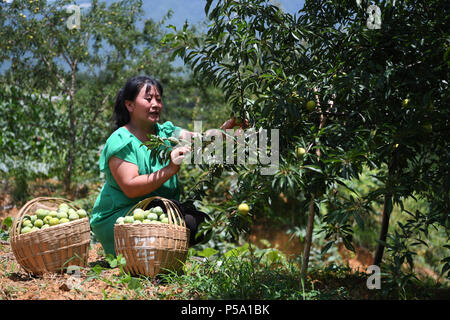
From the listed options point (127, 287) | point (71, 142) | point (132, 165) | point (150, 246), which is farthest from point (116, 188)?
point (71, 142)

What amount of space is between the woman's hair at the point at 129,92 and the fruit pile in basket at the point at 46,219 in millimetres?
791

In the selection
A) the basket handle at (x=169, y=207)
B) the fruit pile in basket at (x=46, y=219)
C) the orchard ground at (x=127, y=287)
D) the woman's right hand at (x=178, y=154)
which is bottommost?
the orchard ground at (x=127, y=287)

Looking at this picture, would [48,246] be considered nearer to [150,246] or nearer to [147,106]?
[150,246]

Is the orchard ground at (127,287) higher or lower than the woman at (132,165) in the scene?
lower

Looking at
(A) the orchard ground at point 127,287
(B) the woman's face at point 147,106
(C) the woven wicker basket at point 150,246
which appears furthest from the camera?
(B) the woman's face at point 147,106

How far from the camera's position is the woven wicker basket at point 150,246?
222 cm

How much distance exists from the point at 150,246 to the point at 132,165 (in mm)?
575

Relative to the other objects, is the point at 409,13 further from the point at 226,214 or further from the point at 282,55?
the point at 226,214

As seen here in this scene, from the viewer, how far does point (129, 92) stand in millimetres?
2822

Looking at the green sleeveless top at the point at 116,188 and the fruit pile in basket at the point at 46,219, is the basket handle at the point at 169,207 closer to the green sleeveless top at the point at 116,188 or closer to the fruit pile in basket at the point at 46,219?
the green sleeveless top at the point at 116,188

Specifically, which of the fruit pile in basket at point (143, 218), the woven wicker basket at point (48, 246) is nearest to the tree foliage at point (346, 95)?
the fruit pile in basket at point (143, 218)

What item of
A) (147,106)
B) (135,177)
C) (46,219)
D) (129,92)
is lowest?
(46,219)
